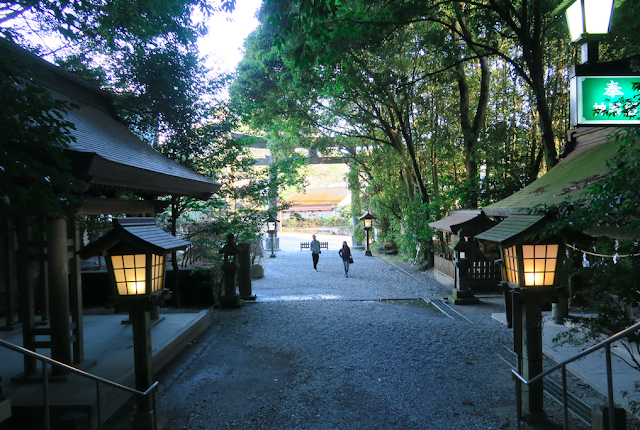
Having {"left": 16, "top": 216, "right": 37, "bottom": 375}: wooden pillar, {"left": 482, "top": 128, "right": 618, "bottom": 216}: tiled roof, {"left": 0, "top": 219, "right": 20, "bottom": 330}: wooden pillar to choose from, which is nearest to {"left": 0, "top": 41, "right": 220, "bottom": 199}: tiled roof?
{"left": 16, "top": 216, "right": 37, "bottom": 375}: wooden pillar

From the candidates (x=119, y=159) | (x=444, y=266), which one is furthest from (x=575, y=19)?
(x=444, y=266)

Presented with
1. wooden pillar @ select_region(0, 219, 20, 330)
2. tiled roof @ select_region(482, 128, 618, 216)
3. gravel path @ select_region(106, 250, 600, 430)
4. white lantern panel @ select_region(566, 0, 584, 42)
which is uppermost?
white lantern panel @ select_region(566, 0, 584, 42)

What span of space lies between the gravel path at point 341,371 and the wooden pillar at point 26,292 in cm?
139

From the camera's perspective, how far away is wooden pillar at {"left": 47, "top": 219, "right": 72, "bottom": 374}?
414cm

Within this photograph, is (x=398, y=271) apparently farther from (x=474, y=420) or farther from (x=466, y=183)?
(x=474, y=420)

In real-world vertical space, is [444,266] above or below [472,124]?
below

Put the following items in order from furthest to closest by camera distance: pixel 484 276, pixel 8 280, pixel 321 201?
pixel 321 201 < pixel 484 276 < pixel 8 280

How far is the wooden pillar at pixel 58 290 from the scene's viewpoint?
414cm

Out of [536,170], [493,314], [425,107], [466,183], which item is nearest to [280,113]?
[425,107]

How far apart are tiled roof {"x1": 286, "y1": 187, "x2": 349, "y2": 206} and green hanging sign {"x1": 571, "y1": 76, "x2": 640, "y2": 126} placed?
1390 inches

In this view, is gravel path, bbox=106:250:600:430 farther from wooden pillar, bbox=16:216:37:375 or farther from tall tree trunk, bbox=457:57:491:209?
tall tree trunk, bbox=457:57:491:209

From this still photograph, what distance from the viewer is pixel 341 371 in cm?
509

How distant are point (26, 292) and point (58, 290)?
880 millimetres

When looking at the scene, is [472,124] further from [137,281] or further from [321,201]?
[321,201]
